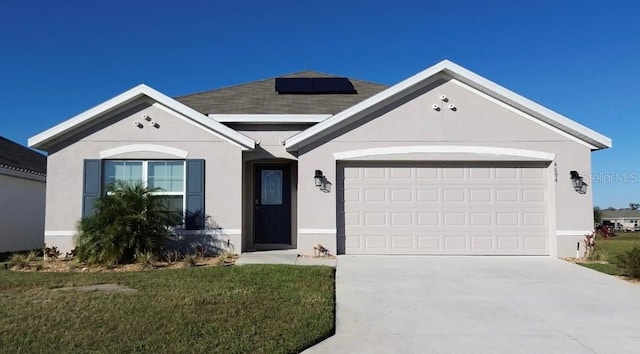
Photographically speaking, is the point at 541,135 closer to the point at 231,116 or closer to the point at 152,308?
the point at 231,116

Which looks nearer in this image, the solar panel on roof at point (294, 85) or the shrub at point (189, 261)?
the shrub at point (189, 261)

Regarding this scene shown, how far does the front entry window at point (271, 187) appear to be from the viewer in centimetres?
Result: 1277

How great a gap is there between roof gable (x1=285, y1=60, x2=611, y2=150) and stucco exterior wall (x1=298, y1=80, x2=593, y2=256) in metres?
0.17

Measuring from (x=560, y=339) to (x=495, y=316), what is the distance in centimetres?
98

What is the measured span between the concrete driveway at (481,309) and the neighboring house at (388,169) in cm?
134

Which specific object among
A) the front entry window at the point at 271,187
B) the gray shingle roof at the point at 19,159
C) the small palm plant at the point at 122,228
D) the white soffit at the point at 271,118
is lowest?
the small palm plant at the point at 122,228

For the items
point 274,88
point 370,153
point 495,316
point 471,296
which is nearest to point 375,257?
point 370,153

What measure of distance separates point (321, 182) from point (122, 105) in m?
5.15

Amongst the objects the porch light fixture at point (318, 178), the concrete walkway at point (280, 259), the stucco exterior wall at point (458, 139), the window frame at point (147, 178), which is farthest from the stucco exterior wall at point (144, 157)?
the porch light fixture at point (318, 178)

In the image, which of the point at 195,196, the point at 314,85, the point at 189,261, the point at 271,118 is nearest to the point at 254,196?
the point at 195,196

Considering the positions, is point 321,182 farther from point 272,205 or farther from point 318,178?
point 272,205

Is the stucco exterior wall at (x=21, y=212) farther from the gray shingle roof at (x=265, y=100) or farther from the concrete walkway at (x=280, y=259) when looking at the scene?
the concrete walkway at (x=280, y=259)

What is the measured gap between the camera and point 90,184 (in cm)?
1141

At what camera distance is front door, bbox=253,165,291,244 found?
500 inches
